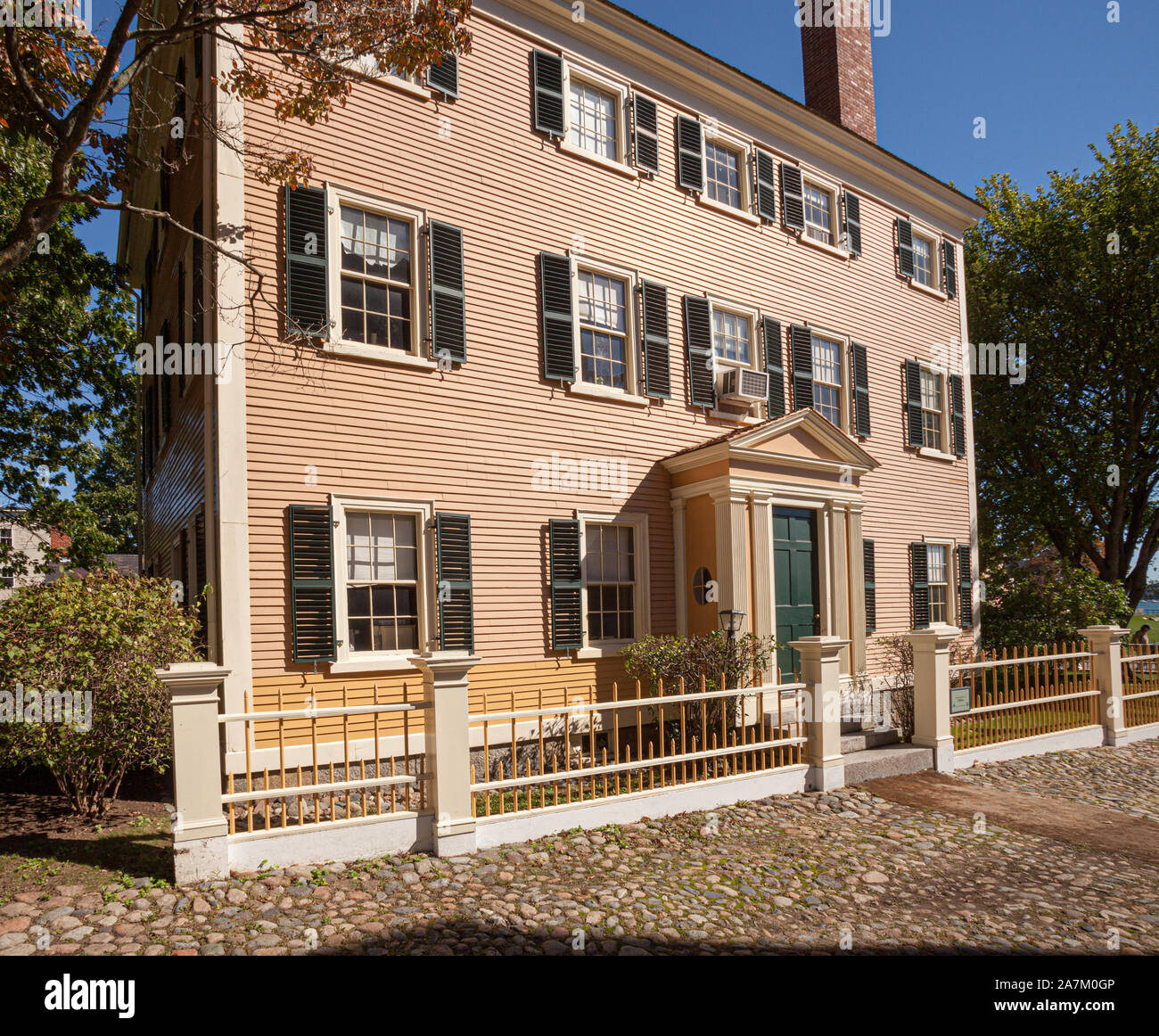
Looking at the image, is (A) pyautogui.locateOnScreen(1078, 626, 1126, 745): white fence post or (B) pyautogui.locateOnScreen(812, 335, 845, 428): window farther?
(B) pyautogui.locateOnScreen(812, 335, 845, 428): window

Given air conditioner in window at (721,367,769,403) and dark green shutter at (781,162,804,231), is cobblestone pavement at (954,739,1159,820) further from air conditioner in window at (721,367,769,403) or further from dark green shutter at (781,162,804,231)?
dark green shutter at (781,162,804,231)

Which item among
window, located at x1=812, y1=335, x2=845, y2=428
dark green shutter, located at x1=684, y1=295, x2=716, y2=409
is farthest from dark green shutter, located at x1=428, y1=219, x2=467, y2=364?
window, located at x1=812, y1=335, x2=845, y2=428

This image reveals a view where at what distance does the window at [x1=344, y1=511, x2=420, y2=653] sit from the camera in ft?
27.9

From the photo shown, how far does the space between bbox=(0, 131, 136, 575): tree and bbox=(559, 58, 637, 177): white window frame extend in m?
9.20

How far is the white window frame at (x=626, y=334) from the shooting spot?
10555 mm

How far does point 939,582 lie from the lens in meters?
16.1

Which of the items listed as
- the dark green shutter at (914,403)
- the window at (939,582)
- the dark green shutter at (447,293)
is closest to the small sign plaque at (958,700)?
the window at (939,582)

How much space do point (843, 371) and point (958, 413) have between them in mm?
4264

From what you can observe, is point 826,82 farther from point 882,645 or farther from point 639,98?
point 882,645

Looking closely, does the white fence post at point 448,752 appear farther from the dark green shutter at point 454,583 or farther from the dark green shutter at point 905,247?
the dark green shutter at point 905,247

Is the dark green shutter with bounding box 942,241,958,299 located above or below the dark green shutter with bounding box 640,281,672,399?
above

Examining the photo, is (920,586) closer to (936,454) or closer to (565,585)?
(936,454)

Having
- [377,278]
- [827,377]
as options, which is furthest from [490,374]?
[827,377]
